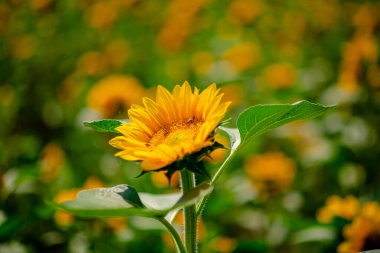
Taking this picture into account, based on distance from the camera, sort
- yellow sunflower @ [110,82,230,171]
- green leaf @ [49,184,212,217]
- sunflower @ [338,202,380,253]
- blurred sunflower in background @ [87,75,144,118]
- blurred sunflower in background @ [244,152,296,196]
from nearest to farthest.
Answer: green leaf @ [49,184,212,217]
yellow sunflower @ [110,82,230,171]
sunflower @ [338,202,380,253]
blurred sunflower in background @ [244,152,296,196]
blurred sunflower in background @ [87,75,144,118]

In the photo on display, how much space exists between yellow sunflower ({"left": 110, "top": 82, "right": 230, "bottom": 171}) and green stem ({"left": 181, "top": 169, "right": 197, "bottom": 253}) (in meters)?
0.06

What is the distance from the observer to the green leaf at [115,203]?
69cm

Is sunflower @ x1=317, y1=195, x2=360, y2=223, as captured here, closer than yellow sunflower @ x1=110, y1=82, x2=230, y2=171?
No

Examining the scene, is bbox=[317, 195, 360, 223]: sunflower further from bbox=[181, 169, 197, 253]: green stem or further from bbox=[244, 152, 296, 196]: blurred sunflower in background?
bbox=[181, 169, 197, 253]: green stem

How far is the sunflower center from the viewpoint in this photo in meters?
0.90

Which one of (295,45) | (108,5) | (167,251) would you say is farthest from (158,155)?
(108,5)

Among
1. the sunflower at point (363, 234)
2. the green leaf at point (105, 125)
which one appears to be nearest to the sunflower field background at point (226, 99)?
the sunflower at point (363, 234)

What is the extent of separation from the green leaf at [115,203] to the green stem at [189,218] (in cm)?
8

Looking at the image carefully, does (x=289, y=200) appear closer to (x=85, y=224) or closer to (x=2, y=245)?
(x=85, y=224)

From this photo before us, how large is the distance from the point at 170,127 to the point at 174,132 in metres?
0.03

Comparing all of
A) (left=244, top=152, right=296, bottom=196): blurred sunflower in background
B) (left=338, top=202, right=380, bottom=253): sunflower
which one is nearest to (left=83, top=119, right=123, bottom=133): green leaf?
(left=338, top=202, right=380, bottom=253): sunflower

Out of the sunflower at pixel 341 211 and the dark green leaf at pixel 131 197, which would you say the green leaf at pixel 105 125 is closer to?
the dark green leaf at pixel 131 197

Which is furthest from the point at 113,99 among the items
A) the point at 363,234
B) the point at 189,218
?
the point at 189,218

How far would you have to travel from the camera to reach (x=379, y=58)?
2.62 meters
